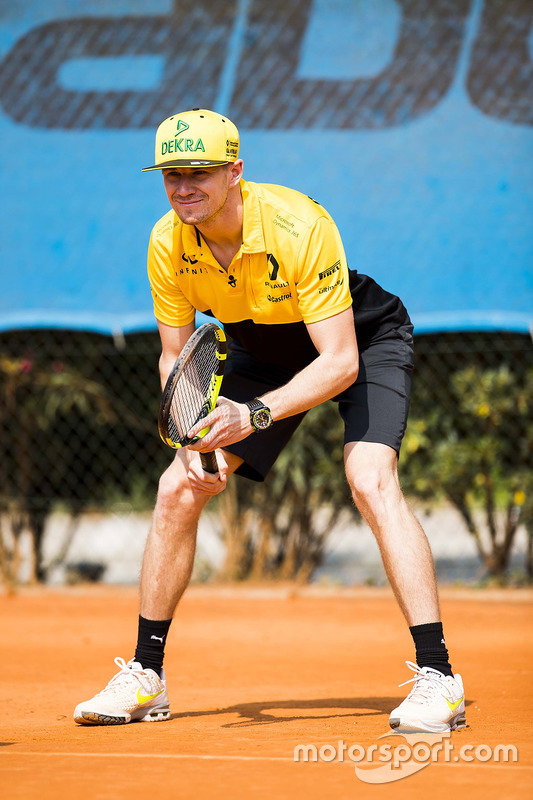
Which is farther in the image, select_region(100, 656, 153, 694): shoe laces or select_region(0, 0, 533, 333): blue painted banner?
select_region(0, 0, 533, 333): blue painted banner

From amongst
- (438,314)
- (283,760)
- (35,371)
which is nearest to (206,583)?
(35,371)

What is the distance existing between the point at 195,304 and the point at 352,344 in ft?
2.13

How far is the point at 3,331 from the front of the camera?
25.7 feet

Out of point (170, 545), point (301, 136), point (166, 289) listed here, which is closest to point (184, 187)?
point (166, 289)

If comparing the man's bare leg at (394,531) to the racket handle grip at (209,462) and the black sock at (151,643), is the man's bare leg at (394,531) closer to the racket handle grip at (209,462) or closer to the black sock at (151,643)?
the racket handle grip at (209,462)

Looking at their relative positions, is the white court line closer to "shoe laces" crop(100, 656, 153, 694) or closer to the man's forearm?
"shoe laces" crop(100, 656, 153, 694)

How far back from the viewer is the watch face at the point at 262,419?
3.37m

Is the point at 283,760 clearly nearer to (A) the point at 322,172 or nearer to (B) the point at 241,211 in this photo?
(B) the point at 241,211

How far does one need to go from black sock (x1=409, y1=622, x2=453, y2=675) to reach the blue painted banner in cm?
398

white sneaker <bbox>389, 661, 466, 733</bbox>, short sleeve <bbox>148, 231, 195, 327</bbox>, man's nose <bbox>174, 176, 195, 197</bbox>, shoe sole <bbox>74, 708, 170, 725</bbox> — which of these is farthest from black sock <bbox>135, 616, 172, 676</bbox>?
man's nose <bbox>174, 176, 195, 197</bbox>

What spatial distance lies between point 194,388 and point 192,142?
779 millimetres

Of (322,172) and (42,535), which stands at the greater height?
(322,172)

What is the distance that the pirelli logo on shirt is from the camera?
348 centimetres

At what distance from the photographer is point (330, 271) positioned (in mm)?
3500
